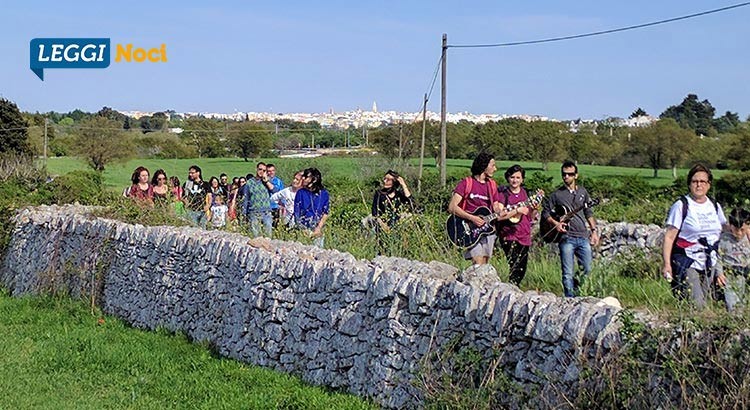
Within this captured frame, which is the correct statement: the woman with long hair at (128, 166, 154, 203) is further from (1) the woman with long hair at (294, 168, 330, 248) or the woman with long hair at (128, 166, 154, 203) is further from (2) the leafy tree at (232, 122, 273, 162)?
(2) the leafy tree at (232, 122, 273, 162)

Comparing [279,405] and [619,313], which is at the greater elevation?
[619,313]

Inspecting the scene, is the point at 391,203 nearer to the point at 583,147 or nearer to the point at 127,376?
the point at 127,376

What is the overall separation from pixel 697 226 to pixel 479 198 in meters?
A: 2.74

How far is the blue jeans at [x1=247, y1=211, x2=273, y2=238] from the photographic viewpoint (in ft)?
40.6

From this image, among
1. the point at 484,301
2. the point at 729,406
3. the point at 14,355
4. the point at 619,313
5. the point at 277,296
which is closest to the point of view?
the point at 729,406

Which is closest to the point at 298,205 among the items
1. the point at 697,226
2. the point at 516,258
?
the point at 516,258

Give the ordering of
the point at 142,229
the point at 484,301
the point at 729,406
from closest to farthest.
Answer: the point at 729,406 < the point at 484,301 < the point at 142,229

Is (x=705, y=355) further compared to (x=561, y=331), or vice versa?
(x=561, y=331)

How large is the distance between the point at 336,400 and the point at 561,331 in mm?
2467

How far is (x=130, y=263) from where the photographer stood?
12.4 m

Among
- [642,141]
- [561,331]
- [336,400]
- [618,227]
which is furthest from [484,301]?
[642,141]

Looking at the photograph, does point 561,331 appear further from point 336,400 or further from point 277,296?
point 277,296

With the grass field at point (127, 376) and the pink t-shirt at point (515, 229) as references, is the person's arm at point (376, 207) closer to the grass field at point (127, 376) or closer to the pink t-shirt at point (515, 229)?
the pink t-shirt at point (515, 229)

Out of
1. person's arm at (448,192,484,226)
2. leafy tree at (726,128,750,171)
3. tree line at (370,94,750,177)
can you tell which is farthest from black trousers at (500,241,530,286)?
tree line at (370,94,750,177)
